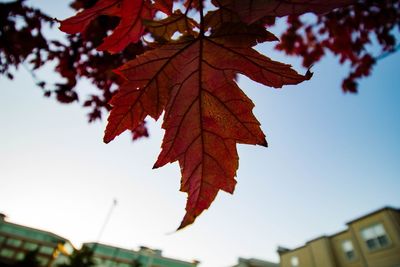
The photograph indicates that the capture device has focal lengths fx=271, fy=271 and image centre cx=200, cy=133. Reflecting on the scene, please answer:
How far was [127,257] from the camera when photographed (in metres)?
37.1

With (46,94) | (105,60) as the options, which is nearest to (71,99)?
(46,94)

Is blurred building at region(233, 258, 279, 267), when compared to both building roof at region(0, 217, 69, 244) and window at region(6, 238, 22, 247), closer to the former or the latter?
building roof at region(0, 217, 69, 244)

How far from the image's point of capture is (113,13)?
835 mm

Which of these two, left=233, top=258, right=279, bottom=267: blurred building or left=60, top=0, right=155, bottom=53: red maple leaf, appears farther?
left=233, top=258, right=279, bottom=267: blurred building

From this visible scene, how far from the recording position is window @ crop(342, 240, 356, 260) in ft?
69.1

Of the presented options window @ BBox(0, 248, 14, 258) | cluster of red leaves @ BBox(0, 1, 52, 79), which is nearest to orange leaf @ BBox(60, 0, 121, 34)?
cluster of red leaves @ BBox(0, 1, 52, 79)

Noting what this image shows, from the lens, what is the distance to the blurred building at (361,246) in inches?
707

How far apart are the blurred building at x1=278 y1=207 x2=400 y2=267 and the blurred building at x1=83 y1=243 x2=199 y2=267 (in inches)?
754

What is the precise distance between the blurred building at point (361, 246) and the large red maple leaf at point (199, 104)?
2190 cm

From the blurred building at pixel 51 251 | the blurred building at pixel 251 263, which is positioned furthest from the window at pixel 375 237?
the blurred building at pixel 51 251

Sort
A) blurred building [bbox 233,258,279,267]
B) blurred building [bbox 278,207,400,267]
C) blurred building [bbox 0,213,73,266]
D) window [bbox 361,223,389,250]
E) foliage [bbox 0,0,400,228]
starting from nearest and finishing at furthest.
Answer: foliage [bbox 0,0,400,228] → blurred building [bbox 278,207,400,267] → window [bbox 361,223,389,250] → blurred building [bbox 0,213,73,266] → blurred building [bbox 233,258,279,267]

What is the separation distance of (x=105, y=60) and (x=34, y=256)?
28.3 m

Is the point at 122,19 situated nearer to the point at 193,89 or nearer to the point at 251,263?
the point at 193,89

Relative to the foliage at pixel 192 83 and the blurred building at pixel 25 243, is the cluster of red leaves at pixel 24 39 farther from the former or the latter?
the blurred building at pixel 25 243
